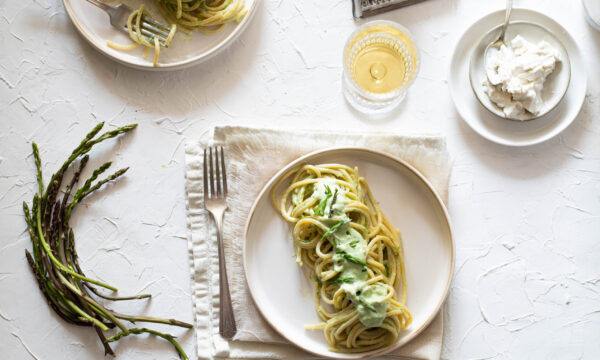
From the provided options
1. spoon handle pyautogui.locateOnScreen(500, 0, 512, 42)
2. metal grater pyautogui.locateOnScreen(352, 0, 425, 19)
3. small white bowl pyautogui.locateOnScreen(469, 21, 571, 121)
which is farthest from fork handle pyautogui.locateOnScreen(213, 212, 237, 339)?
spoon handle pyautogui.locateOnScreen(500, 0, 512, 42)

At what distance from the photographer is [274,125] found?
6.03 ft

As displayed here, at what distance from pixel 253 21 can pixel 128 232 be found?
32.9 inches

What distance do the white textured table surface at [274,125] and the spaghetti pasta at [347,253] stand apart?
0.23 m

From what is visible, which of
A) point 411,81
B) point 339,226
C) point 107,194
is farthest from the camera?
point 107,194

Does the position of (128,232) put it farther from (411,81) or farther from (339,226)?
(411,81)

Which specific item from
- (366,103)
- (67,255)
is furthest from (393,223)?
(67,255)

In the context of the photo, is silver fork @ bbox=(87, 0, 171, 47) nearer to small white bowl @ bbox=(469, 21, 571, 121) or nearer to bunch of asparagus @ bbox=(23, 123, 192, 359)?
bunch of asparagus @ bbox=(23, 123, 192, 359)

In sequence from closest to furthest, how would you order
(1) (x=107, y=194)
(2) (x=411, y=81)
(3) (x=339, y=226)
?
(3) (x=339, y=226) < (2) (x=411, y=81) < (1) (x=107, y=194)

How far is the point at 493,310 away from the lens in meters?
1.78

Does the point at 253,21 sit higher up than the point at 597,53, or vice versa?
the point at 597,53

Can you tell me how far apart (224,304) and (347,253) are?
0.44 metres

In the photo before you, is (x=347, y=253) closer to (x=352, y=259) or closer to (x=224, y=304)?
(x=352, y=259)

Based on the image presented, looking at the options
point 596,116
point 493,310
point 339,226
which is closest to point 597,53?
point 596,116

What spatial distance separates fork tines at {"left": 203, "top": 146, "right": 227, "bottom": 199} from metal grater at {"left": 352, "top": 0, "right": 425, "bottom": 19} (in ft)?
2.15
